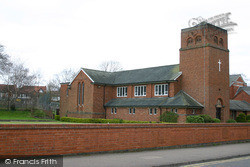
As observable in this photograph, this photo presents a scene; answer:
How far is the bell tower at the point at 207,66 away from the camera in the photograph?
31.7 meters

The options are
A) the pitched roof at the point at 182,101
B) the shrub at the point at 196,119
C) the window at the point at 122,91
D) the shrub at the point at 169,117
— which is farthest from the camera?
the window at the point at 122,91

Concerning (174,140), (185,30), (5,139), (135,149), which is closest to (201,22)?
(185,30)

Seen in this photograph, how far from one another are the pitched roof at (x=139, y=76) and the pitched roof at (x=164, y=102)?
252cm

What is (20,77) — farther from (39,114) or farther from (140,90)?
(140,90)

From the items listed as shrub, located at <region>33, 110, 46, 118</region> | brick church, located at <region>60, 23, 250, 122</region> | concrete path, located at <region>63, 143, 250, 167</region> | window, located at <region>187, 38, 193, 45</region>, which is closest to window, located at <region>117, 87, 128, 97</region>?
brick church, located at <region>60, 23, 250, 122</region>

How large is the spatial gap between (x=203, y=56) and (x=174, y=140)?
18739mm

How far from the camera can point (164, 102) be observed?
33.1 meters

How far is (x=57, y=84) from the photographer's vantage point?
82.0m

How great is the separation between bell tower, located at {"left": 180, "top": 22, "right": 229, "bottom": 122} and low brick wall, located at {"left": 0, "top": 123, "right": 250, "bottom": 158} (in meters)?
13.4

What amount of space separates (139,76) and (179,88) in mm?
8169

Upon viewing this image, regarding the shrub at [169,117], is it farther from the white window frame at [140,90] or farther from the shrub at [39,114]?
the shrub at [39,114]

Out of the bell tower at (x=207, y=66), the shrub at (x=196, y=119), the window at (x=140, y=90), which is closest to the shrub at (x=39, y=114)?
the window at (x=140, y=90)

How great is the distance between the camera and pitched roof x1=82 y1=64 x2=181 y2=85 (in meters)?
35.9

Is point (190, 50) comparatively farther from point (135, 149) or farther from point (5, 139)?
point (5, 139)
